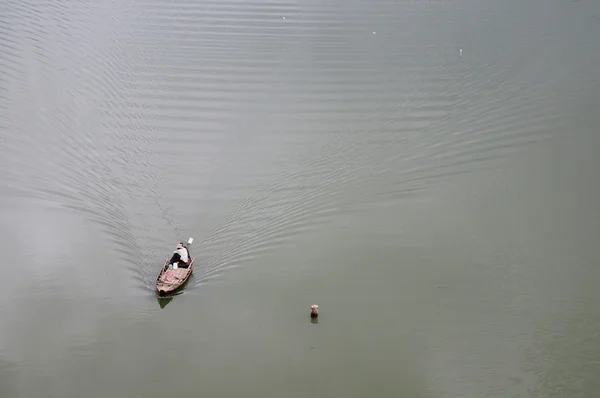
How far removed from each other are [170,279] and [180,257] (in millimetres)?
282

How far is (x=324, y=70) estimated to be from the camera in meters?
9.10

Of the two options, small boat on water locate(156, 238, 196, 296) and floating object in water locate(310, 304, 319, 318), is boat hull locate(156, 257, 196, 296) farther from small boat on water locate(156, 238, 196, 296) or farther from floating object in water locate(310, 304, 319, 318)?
floating object in water locate(310, 304, 319, 318)

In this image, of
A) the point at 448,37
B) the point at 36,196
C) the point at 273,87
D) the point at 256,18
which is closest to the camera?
the point at 36,196

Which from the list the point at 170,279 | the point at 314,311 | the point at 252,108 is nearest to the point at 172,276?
the point at 170,279

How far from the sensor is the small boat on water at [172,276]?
610 cm

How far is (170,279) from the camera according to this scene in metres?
6.17

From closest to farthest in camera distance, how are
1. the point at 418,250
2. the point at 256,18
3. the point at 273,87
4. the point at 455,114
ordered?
the point at 418,250
the point at 455,114
the point at 273,87
the point at 256,18

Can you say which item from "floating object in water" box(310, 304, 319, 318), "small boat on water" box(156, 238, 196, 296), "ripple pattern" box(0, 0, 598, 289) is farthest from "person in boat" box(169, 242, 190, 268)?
"floating object in water" box(310, 304, 319, 318)

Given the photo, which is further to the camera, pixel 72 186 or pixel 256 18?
pixel 256 18

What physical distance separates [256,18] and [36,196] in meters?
4.64

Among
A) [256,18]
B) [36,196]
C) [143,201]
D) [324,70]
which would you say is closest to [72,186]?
[36,196]

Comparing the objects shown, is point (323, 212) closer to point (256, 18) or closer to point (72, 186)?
point (72, 186)

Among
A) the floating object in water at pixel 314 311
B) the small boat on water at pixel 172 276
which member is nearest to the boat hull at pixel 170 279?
the small boat on water at pixel 172 276

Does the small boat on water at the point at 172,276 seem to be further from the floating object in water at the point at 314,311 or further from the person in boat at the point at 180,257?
the floating object in water at the point at 314,311
